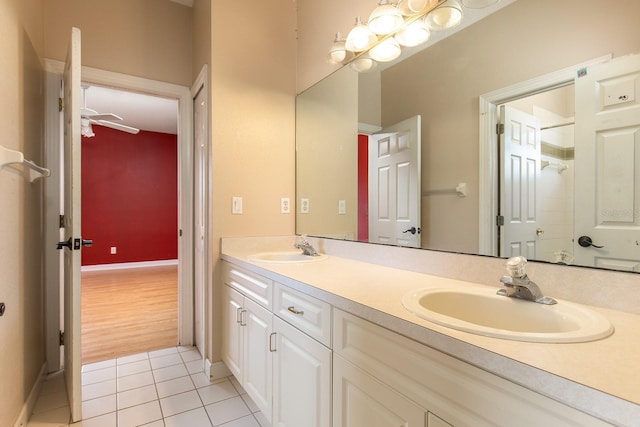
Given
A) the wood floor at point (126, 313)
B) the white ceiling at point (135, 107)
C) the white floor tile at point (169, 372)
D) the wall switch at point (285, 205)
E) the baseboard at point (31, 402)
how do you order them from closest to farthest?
the baseboard at point (31, 402) < the white floor tile at point (169, 372) < the wall switch at point (285, 205) < the wood floor at point (126, 313) < the white ceiling at point (135, 107)

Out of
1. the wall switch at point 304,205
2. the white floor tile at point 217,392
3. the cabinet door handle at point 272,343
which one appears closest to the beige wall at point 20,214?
the white floor tile at point 217,392

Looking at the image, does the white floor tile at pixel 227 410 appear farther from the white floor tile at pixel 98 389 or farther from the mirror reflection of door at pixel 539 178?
the mirror reflection of door at pixel 539 178

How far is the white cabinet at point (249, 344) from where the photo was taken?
1480mm

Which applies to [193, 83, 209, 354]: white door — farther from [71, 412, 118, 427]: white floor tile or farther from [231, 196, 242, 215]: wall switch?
[71, 412, 118, 427]: white floor tile

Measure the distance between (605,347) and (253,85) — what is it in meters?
2.12

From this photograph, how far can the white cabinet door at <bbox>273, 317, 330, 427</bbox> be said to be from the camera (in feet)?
3.62

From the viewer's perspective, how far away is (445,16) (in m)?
1.39

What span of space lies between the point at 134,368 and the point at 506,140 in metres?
2.60

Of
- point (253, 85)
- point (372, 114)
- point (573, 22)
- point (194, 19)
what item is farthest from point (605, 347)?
point (194, 19)

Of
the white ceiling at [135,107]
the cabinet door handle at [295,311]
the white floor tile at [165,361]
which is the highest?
the white ceiling at [135,107]

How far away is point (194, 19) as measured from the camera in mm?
2486

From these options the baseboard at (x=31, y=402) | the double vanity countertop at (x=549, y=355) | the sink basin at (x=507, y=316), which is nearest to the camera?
the double vanity countertop at (x=549, y=355)

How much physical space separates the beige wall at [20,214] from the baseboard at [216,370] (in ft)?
2.95

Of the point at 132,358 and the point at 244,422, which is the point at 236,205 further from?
the point at 132,358
